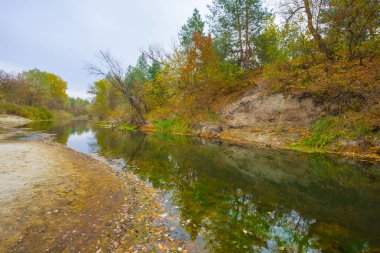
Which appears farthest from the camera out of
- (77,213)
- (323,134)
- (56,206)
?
(323,134)

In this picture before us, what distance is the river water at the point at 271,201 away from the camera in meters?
5.22

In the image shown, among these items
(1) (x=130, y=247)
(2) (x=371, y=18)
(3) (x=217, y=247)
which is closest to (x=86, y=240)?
(1) (x=130, y=247)

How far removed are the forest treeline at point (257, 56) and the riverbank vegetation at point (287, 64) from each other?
0.08 m

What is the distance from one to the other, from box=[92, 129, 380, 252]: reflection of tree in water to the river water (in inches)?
0.7

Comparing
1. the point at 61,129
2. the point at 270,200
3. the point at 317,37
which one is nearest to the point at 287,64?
the point at 317,37

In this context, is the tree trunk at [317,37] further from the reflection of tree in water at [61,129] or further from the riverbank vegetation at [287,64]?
the reflection of tree in water at [61,129]

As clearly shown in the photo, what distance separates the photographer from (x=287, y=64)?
74.0ft

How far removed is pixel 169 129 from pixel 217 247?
3123cm

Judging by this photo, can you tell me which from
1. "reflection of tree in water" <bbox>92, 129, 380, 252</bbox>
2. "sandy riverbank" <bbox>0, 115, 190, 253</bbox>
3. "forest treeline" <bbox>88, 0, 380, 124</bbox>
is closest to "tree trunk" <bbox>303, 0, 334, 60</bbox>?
"forest treeline" <bbox>88, 0, 380, 124</bbox>

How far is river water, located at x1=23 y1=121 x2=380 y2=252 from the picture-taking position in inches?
205

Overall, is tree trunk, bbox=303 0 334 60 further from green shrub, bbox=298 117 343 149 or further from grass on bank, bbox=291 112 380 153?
green shrub, bbox=298 117 343 149

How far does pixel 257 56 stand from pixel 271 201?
2674 centimetres

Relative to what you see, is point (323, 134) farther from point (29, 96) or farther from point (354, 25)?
point (29, 96)

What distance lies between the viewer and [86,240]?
4.93 m
